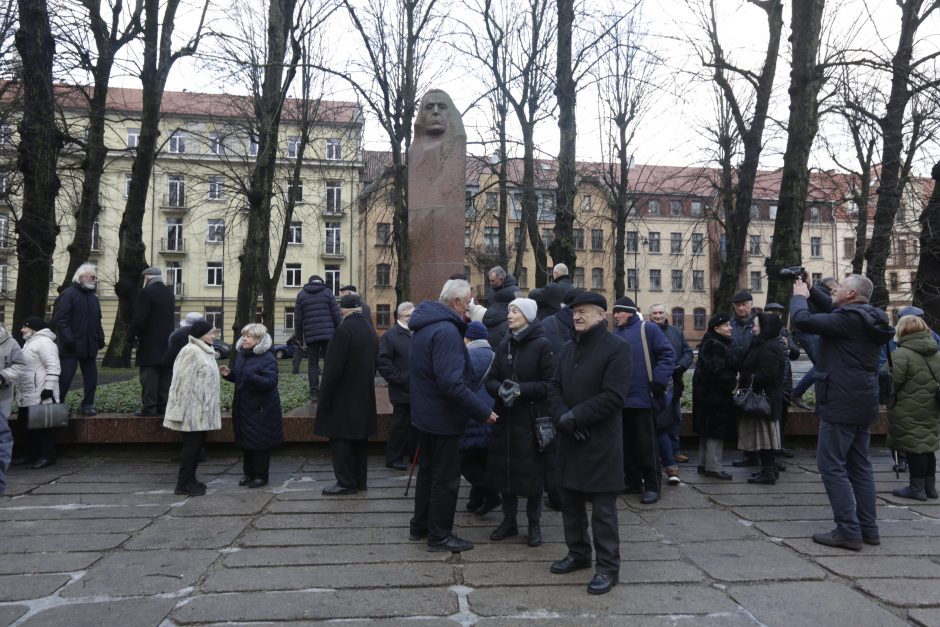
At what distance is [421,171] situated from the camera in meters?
9.82

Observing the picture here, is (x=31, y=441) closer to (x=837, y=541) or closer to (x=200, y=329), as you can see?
(x=200, y=329)

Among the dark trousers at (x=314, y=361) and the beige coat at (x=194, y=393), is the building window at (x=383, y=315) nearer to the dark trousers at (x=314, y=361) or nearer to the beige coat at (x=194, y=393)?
the dark trousers at (x=314, y=361)

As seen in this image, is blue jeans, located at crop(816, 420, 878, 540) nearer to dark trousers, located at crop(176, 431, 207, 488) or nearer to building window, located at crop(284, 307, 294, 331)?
dark trousers, located at crop(176, 431, 207, 488)

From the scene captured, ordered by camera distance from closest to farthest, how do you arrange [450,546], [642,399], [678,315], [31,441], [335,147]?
[450,546] → [642,399] → [31,441] → [335,147] → [678,315]

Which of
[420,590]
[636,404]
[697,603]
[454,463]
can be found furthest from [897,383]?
[420,590]

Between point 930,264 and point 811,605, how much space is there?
9.85 metres

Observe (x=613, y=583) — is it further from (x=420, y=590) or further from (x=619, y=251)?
(x=619, y=251)

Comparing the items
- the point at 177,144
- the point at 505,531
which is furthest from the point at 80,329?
the point at 177,144

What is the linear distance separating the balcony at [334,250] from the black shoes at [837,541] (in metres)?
51.8

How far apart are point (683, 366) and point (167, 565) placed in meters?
5.30

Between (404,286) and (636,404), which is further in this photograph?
(404,286)

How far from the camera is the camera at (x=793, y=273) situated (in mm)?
5271

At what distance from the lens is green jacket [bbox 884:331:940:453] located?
6.55 m

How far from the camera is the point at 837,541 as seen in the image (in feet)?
16.9
